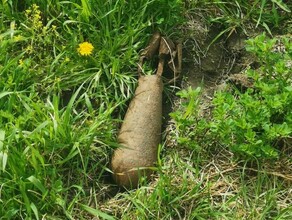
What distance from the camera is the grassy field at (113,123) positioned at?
3264 millimetres

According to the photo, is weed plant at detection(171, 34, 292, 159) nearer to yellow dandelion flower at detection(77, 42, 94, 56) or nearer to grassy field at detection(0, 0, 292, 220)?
grassy field at detection(0, 0, 292, 220)

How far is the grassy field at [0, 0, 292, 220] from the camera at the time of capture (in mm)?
3264

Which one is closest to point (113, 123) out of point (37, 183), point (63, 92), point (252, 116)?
point (63, 92)

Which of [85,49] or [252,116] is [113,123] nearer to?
[85,49]

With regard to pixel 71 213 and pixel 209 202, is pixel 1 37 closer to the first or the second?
pixel 71 213

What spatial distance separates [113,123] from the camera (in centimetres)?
359

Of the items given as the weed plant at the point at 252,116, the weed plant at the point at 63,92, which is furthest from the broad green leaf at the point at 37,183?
the weed plant at the point at 252,116

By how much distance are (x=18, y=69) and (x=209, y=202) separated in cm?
131

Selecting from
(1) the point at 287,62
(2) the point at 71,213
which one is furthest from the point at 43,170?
(1) the point at 287,62

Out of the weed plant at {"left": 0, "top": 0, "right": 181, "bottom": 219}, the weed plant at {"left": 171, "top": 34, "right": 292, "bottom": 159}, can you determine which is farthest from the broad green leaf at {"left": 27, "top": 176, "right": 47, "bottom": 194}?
the weed plant at {"left": 171, "top": 34, "right": 292, "bottom": 159}

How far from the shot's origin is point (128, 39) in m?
3.79

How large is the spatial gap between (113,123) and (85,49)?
46cm

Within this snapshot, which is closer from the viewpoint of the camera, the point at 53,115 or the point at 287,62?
the point at 53,115

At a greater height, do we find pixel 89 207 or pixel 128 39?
pixel 128 39
